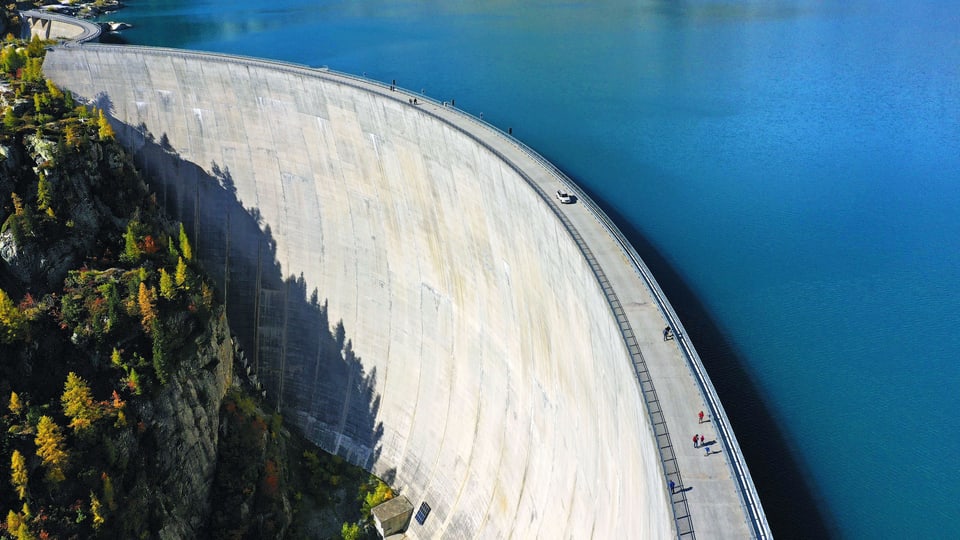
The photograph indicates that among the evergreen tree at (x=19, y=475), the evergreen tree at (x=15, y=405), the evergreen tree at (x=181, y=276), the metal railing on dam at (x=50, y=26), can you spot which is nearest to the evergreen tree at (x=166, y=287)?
the evergreen tree at (x=181, y=276)

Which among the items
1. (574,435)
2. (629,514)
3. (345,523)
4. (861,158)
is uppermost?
(861,158)

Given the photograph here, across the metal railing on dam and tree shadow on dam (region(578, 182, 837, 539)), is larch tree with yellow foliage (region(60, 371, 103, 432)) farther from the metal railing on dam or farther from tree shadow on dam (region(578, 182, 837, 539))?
the metal railing on dam

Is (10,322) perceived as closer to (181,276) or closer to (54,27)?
(181,276)

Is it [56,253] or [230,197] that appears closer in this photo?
[56,253]

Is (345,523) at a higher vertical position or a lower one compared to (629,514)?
lower

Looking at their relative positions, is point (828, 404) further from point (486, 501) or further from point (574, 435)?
point (486, 501)

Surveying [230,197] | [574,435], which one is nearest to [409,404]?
[574,435]

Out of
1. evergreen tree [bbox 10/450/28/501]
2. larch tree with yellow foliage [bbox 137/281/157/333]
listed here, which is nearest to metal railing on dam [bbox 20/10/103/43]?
larch tree with yellow foliage [bbox 137/281/157/333]
